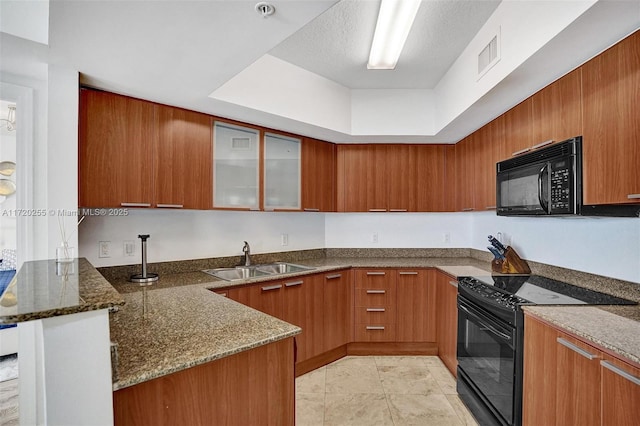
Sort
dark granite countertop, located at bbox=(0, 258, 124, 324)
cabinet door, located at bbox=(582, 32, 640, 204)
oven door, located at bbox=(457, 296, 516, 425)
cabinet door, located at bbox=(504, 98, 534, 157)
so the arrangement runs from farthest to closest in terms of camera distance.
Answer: cabinet door, located at bbox=(504, 98, 534, 157) < oven door, located at bbox=(457, 296, 516, 425) < cabinet door, located at bbox=(582, 32, 640, 204) < dark granite countertop, located at bbox=(0, 258, 124, 324)

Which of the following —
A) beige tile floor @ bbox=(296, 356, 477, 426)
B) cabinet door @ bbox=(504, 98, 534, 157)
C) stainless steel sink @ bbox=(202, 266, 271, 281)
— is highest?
cabinet door @ bbox=(504, 98, 534, 157)

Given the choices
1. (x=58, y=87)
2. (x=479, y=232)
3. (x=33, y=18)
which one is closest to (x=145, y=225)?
(x=58, y=87)

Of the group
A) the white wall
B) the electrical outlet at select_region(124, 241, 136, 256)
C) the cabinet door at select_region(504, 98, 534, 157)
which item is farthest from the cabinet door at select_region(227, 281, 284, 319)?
the cabinet door at select_region(504, 98, 534, 157)

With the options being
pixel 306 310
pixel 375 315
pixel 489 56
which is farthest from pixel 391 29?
pixel 375 315

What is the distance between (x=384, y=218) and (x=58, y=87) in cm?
307

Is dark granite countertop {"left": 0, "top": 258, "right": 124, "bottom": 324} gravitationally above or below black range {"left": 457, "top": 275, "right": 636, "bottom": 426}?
above

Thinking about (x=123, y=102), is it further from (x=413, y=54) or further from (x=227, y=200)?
(x=413, y=54)

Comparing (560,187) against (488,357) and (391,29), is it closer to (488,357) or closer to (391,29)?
(488,357)

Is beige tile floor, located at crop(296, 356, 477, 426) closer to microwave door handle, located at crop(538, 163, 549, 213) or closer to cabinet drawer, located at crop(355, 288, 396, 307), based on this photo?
cabinet drawer, located at crop(355, 288, 396, 307)

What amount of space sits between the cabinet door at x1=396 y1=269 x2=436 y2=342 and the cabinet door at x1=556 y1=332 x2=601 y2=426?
166cm

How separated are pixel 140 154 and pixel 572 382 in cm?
273

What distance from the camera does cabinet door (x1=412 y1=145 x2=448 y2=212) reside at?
3.52 m

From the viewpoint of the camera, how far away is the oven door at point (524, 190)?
195cm

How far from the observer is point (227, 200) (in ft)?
8.79
